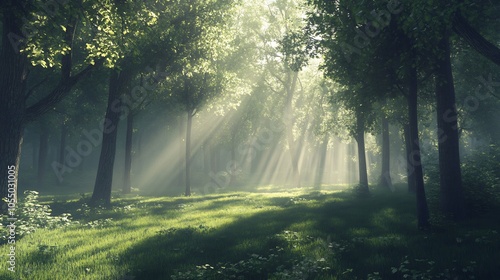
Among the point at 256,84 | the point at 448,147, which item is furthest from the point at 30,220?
the point at 256,84

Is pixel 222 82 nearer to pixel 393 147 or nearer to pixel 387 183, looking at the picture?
pixel 387 183

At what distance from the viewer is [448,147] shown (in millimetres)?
12531

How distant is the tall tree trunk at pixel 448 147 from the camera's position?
1239cm

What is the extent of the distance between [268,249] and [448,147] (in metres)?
7.86

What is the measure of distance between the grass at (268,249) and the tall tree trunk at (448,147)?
1006 millimetres

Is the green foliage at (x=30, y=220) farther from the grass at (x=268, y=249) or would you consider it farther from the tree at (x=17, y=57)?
the tree at (x=17, y=57)

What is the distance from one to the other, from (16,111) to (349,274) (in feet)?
38.3

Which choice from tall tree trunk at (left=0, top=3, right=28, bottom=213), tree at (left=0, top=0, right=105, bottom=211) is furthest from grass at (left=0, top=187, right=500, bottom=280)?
tree at (left=0, top=0, right=105, bottom=211)

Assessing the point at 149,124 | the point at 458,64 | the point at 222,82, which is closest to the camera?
the point at 458,64

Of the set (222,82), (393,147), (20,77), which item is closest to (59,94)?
(20,77)

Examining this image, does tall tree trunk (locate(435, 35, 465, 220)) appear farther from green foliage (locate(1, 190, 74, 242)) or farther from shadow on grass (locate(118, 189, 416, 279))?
green foliage (locate(1, 190, 74, 242))

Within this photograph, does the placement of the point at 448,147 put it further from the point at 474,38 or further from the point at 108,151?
the point at 108,151

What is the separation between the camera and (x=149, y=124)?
49.1m

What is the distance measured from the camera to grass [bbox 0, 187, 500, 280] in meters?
7.05
